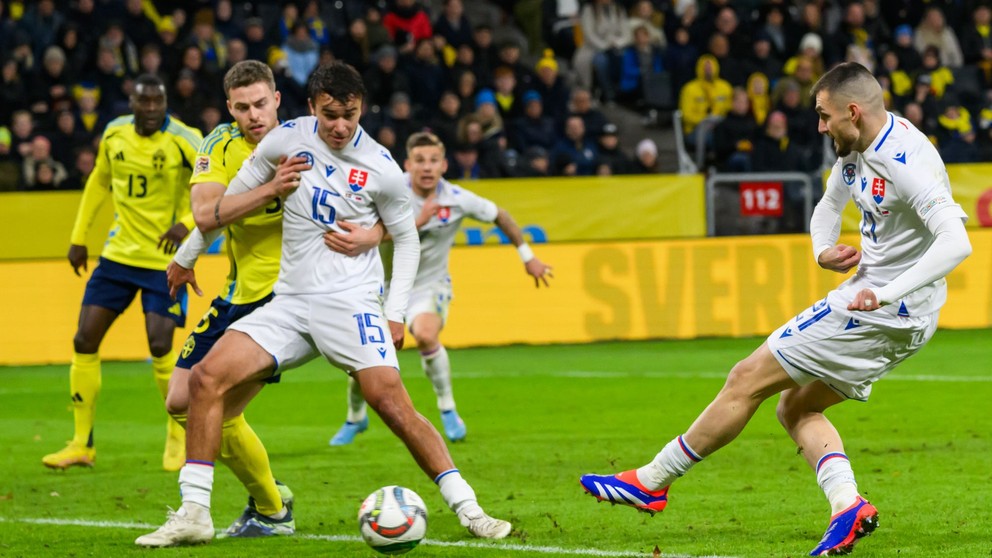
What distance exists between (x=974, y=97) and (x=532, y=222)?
29.5 feet

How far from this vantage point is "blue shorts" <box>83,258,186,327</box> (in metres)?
9.95

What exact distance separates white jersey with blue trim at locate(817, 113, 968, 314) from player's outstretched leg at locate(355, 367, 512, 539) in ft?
6.42

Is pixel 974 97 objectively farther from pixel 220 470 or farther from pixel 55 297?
pixel 220 470

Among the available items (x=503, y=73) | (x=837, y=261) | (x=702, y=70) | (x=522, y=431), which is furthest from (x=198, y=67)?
Result: (x=837, y=261)

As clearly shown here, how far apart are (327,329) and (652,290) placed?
10899 millimetres

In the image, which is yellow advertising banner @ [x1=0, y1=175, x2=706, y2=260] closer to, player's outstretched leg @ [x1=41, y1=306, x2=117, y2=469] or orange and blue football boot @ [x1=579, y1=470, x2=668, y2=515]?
player's outstretched leg @ [x1=41, y1=306, x2=117, y2=469]

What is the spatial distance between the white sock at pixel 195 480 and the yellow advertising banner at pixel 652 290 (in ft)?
33.3

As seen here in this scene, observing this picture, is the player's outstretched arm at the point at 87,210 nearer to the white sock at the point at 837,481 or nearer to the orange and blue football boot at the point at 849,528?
the white sock at the point at 837,481

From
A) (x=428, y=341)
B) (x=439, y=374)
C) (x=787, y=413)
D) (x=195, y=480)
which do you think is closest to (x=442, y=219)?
(x=428, y=341)

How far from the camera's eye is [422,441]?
670cm

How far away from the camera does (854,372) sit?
20.5ft

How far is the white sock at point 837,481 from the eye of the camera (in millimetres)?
6203

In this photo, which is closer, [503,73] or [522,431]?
[522,431]

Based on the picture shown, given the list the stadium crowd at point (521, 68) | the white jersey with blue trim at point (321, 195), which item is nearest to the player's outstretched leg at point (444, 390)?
the white jersey with blue trim at point (321, 195)
